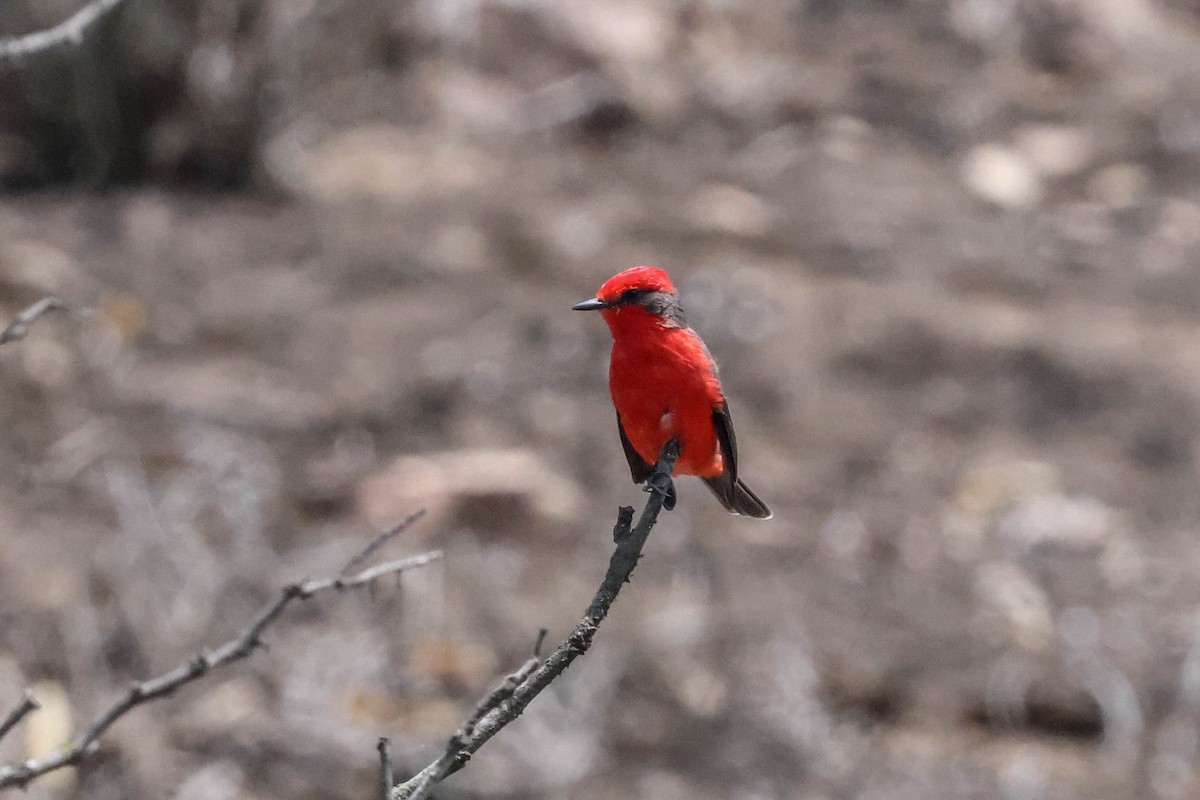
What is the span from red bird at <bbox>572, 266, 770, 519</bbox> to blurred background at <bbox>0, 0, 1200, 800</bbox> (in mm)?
2760

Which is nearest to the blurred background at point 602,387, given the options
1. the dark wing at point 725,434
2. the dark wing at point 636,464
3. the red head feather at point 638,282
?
the dark wing at point 636,464

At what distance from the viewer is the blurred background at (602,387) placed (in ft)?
20.1

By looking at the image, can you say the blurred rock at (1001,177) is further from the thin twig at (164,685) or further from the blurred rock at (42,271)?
the thin twig at (164,685)

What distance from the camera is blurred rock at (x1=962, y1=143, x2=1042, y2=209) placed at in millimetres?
9625

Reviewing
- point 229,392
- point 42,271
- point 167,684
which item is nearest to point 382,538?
point 167,684

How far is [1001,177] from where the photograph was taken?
9.74m

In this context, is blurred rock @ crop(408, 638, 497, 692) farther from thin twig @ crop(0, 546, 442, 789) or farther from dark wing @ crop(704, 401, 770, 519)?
thin twig @ crop(0, 546, 442, 789)

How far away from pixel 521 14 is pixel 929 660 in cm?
587

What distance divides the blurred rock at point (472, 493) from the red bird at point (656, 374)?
11.6ft

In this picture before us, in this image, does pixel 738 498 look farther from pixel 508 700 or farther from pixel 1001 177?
pixel 1001 177

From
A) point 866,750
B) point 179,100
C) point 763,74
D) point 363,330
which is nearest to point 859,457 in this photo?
point 866,750

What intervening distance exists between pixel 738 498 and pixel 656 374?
2.55ft

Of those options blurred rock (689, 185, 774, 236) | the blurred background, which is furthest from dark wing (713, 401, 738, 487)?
blurred rock (689, 185, 774, 236)

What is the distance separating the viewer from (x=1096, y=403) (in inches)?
319
